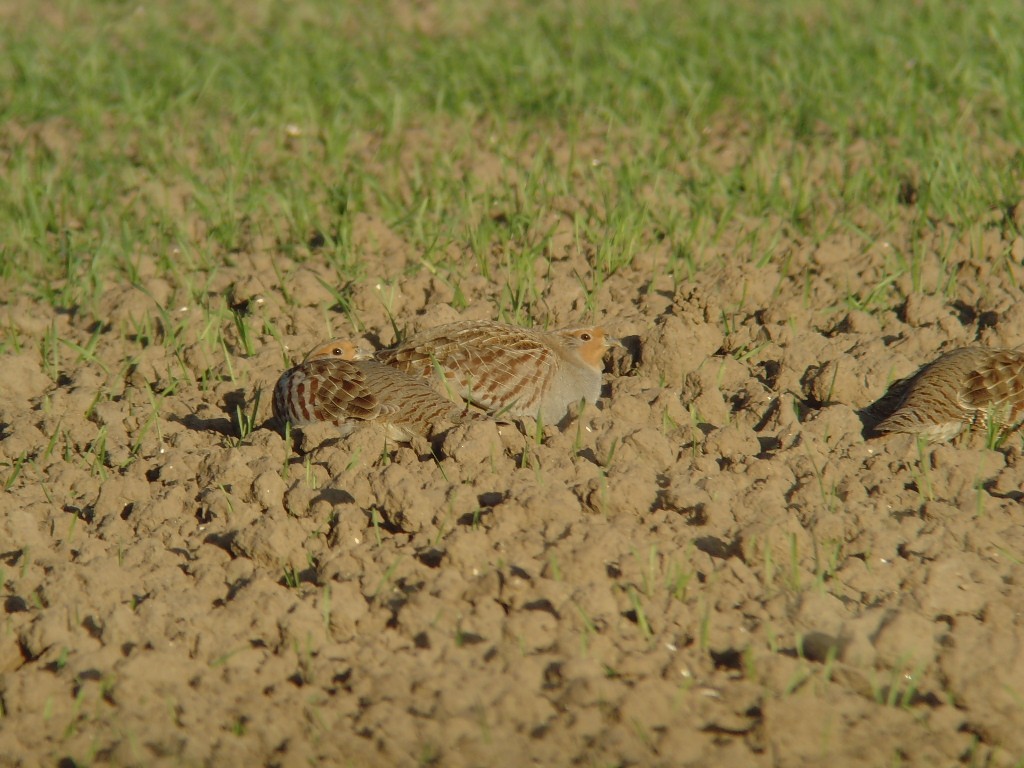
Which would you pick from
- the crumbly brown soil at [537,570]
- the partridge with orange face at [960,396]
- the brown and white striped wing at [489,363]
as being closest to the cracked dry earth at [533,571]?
the crumbly brown soil at [537,570]

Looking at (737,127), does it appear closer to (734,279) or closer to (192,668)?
(734,279)

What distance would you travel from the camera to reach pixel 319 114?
26.2 feet

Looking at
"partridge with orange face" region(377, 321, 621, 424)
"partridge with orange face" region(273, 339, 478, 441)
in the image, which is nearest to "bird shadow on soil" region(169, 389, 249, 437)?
"partridge with orange face" region(273, 339, 478, 441)

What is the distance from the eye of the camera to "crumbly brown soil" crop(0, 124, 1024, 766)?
131 inches

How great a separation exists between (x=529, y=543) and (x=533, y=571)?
131 millimetres

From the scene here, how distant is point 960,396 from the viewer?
490cm

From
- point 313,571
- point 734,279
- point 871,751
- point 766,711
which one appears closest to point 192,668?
point 313,571

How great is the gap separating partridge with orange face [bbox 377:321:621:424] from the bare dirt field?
21cm

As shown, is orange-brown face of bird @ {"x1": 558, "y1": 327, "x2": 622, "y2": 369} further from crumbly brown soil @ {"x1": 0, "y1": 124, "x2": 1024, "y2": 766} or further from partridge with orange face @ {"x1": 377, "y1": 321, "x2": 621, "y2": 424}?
crumbly brown soil @ {"x1": 0, "y1": 124, "x2": 1024, "y2": 766}

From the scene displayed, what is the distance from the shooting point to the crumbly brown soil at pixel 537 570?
10.9ft

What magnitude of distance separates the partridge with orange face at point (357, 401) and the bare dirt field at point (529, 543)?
12 cm

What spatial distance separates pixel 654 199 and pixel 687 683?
375cm

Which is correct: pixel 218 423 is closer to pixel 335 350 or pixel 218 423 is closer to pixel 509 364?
pixel 335 350

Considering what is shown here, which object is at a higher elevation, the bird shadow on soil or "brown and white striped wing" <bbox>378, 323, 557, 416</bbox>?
"brown and white striped wing" <bbox>378, 323, 557, 416</bbox>
